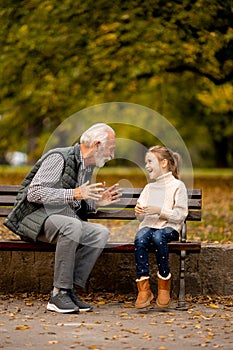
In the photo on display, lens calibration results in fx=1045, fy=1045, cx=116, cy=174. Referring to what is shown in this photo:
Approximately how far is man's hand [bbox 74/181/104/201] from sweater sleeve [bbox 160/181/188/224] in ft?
1.89

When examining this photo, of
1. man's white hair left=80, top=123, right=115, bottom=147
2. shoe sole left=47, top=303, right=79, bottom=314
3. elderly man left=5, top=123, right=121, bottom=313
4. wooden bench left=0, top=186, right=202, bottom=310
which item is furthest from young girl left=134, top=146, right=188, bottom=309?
shoe sole left=47, top=303, right=79, bottom=314

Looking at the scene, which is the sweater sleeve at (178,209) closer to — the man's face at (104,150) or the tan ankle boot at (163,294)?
the tan ankle boot at (163,294)

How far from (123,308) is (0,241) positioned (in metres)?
1.07

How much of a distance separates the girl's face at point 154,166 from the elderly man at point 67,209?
0.33 m

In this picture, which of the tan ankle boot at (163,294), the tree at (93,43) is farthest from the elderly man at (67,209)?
the tree at (93,43)

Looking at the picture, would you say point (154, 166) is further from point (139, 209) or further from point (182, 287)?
point (182, 287)

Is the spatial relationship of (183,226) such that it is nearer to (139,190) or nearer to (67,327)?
(139,190)

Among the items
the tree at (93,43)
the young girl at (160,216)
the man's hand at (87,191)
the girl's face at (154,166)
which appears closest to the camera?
the man's hand at (87,191)

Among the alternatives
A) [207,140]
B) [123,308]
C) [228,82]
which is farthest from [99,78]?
[207,140]

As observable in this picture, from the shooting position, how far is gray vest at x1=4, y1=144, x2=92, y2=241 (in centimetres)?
783

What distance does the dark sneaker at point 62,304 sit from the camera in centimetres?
762

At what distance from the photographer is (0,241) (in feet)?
26.3

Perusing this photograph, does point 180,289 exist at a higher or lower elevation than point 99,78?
lower

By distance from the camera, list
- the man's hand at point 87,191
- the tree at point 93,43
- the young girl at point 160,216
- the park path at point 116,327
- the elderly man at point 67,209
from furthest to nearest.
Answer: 1. the tree at point 93,43
2. the young girl at point 160,216
3. the elderly man at point 67,209
4. the man's hand at point 87,191
5. the park path at point 116,327
